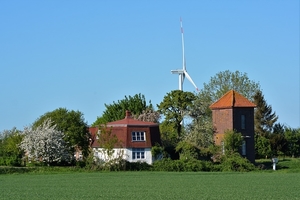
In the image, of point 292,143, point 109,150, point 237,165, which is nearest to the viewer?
point 109,150

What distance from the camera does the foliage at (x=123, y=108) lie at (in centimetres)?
11856

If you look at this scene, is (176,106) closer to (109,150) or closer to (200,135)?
(200,135)

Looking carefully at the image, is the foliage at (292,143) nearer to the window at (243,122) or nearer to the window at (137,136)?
the window at (243,122)

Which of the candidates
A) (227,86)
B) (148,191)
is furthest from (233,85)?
(148,191)

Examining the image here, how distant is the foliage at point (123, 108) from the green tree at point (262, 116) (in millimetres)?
20576

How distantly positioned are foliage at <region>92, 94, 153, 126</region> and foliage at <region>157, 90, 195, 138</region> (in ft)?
102

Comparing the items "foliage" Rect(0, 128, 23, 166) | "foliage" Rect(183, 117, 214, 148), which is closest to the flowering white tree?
"foliage" Rect(0, 128, 23, 166)

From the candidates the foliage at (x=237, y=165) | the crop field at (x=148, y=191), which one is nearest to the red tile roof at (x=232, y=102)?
the foliage at (x=237, y=165)

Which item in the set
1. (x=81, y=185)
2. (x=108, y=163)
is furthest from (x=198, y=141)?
(x=81, y=185)

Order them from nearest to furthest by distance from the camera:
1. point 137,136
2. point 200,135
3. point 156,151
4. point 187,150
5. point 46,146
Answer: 1. point 46,146
2. point 187,150
3. point 156,151
4. point 137,136
5. point 200,135

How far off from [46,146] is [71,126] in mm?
6080

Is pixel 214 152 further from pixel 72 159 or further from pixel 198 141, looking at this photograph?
pixel 72 159

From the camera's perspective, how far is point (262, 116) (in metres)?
103

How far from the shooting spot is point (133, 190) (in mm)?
42312
